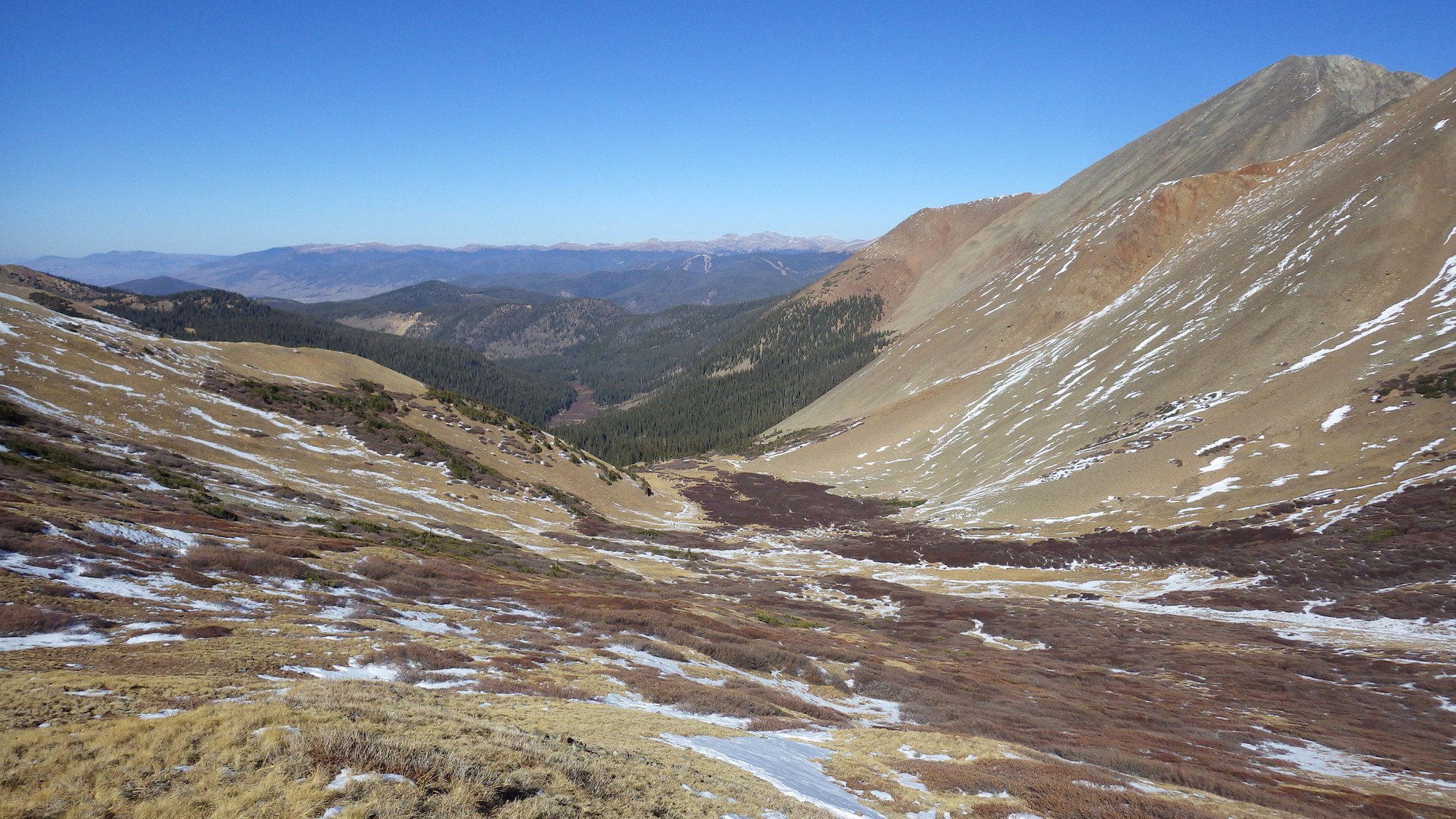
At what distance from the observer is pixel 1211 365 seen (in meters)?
81.6

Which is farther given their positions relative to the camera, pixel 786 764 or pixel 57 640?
pixel 786 764

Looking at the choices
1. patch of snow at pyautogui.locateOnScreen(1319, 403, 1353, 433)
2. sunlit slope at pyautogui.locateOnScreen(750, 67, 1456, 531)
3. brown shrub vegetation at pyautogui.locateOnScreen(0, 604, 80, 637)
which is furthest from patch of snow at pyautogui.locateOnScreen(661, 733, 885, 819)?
patch of snow at pyautogui.locateOnScreen(1319, 403, 1353, 433)

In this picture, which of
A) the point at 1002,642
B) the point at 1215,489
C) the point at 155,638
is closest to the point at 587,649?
the point at 155,638

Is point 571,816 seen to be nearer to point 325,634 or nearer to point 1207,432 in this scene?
point 325,634

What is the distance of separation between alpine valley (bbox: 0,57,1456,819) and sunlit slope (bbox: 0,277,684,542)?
562mm

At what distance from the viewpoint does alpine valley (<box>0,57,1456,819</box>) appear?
11.7 m

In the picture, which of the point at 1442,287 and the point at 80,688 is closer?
the point at 80,688

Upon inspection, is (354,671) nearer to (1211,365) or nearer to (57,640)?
(57,640)

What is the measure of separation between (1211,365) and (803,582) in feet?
214

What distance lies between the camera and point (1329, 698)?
27.8 m

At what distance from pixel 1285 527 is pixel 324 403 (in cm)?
8908

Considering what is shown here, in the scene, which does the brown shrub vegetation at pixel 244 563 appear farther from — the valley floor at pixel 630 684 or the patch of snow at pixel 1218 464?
the patch of snow at pixel 1218 464

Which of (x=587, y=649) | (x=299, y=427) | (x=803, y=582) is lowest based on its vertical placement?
(x=803, y=582)

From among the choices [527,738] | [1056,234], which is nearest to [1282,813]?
[527,738]
